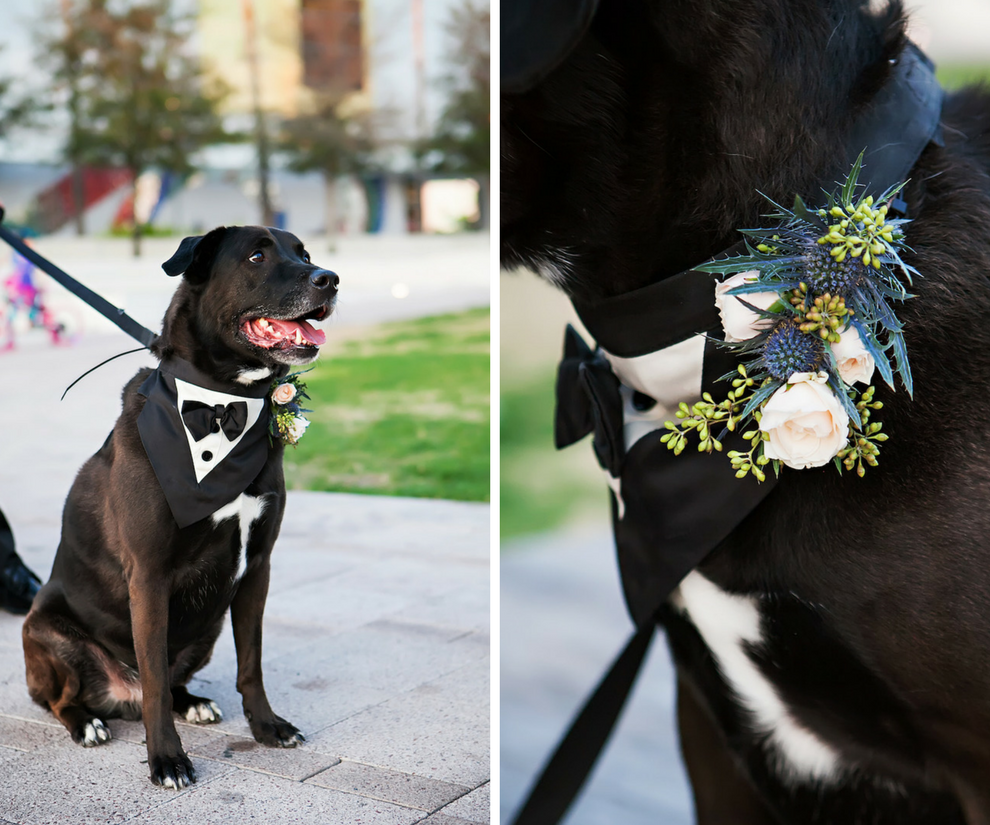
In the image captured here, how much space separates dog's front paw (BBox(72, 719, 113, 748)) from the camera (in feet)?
7.19

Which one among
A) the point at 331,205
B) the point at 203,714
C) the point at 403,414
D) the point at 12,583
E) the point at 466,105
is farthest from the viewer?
the point at 331,205

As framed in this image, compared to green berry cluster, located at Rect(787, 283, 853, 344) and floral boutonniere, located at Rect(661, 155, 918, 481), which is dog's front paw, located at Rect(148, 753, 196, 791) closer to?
floral boutonniere, located at Rect(661, 155, 918, 481)

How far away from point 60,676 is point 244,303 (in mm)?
1019

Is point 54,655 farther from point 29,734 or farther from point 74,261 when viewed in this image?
point 74,261

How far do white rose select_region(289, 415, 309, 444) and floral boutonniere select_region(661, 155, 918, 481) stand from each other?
974 mm

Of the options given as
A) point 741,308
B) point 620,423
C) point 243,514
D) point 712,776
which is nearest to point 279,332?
point 243,514

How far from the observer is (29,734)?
2.28 m

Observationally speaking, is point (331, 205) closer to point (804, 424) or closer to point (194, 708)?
point (194, 708)

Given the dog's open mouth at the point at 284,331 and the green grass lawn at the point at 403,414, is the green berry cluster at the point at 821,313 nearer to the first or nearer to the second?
the dog's open mouth at the point at 284,331

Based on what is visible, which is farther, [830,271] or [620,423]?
[620,423]

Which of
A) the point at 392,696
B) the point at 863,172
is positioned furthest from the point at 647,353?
the point at 392,696

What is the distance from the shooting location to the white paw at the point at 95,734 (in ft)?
7.19

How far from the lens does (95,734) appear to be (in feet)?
7.22

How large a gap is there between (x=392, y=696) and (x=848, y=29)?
6.35ft
